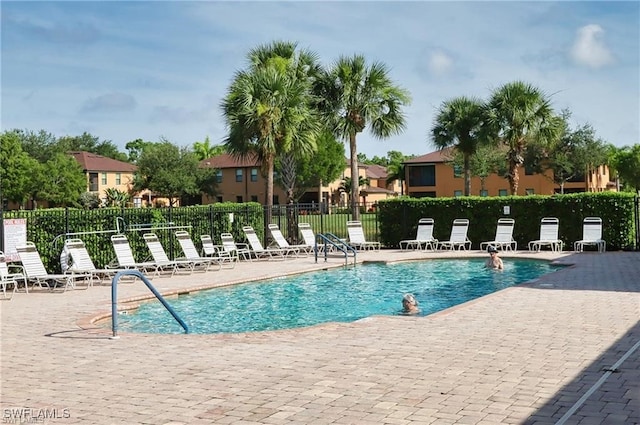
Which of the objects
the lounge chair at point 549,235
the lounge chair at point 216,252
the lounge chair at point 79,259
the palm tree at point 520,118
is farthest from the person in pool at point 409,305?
the palm tree at point 520,118

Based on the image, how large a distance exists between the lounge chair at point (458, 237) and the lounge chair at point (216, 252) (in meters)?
7.29

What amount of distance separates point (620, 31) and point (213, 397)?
42.5ft

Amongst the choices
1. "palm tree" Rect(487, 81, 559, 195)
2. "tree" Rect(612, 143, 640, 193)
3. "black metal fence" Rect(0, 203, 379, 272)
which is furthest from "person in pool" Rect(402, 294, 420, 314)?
"tree" Rect(612, 143, 640, 193)

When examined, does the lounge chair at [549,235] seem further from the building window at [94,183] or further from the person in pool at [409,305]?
the building window at [94,183]

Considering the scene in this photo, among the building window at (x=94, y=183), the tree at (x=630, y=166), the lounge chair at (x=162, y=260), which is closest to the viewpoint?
the lounge chair at (x=162, y=260)

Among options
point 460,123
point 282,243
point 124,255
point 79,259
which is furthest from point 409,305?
point 460,123

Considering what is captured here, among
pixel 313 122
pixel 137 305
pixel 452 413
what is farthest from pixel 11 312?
pixel 313 122

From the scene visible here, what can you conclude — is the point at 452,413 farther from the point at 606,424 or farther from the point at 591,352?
the point at 591,352

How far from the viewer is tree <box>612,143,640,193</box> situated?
200 feet

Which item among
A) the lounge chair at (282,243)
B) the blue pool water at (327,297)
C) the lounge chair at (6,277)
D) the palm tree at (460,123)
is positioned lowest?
the blue pool water at (327,297)

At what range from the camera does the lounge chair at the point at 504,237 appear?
22669mm

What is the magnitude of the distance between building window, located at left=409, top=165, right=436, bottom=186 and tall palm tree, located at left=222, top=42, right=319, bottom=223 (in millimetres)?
32581

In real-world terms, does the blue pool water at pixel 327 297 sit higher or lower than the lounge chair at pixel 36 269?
lower

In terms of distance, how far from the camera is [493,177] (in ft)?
188
